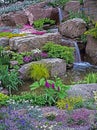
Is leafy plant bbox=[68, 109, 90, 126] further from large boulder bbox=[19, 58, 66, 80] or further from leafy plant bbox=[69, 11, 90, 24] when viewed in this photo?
leafy plant bbox=[69, 11, 90, 24]

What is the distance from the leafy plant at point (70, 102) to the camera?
6.45 metres

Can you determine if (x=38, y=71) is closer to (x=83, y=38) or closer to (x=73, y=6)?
(x=83, y=38)

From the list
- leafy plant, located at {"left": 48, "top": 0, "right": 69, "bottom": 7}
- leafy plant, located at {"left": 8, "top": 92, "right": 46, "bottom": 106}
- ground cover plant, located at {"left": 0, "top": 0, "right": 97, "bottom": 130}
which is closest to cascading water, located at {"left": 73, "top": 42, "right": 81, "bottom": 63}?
ground cover plant, located at {"left": 0, "top": 0, "right": 97, "bottom": 130}

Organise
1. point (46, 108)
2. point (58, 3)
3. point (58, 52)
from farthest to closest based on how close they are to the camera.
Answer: point (58, 3) < point (58, 52) < point (46, 108)

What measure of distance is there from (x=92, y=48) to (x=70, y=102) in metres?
6.43

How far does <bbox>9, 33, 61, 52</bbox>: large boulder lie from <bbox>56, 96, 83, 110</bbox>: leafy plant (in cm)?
544

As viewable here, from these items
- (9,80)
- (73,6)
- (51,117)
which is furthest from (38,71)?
(73,6)

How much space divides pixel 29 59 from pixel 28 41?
1.08 meters

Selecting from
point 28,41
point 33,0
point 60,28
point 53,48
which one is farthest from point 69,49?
point 33,0

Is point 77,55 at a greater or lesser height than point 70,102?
lesser

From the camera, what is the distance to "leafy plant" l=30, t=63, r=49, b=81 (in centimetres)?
994

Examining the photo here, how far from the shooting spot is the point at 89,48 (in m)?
12.9

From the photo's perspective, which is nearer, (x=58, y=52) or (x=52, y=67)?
(x=52, y=67)

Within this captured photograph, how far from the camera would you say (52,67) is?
34.7ft
